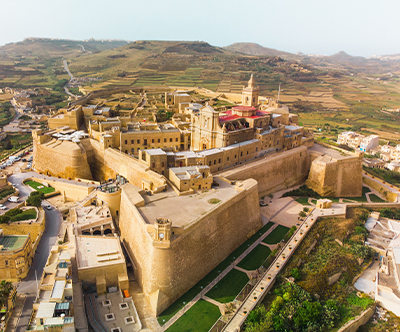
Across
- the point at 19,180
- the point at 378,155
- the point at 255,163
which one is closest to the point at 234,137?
the point at 255,163

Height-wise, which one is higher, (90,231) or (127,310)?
(90,231)

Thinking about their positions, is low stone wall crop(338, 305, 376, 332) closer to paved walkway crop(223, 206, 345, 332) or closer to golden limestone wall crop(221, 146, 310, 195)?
paved walkway crop(223, 206, 345, 332)

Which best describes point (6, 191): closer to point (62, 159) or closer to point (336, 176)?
point (62, 159)

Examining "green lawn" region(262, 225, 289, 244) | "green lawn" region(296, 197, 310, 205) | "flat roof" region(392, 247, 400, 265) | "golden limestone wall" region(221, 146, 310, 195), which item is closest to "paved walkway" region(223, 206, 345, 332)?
"green lawn" region(262, 225, 289, 244)

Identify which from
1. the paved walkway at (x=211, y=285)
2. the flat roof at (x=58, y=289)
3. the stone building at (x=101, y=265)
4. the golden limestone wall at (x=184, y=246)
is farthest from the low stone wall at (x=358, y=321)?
the flat roof at (x=58, y=289)

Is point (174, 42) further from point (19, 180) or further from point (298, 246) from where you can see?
point (298, 246)

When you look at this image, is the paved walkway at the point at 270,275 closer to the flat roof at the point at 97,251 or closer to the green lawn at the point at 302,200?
the green lawn at the point at 302,200
